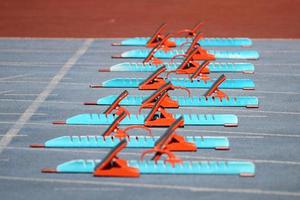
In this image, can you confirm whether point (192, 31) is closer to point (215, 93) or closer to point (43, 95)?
point (215, 93)

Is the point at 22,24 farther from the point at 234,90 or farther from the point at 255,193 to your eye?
the point at 255,193

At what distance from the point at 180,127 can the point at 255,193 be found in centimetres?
483

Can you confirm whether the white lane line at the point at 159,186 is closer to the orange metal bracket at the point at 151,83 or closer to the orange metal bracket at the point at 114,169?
the orange metal bracket at the point at 114,169

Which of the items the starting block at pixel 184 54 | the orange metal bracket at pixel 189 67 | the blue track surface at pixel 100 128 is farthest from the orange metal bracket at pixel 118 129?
the starting block at pixel 184 54

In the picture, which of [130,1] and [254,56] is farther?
[130,1]

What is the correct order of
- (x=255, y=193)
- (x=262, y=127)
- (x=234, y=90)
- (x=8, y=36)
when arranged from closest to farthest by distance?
(x=255, y=193) → (x=262, y=127) → (x=234, y=90) → (x=8, y=36)

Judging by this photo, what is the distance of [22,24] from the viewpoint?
34.8 m

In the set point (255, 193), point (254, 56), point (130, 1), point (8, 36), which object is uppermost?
point (130, 1)

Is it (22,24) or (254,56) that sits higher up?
(22,24)

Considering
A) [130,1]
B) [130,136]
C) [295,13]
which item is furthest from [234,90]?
[130,1]

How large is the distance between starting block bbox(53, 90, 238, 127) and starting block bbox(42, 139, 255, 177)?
2668mm

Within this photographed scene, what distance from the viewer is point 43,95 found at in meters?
25.5

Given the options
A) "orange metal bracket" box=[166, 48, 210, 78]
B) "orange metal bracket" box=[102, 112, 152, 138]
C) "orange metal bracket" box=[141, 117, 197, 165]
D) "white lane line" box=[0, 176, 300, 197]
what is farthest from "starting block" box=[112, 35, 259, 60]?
"white lane line" box=[0, 176, 300, 197]

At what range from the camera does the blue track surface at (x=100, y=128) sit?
59.5 feet
